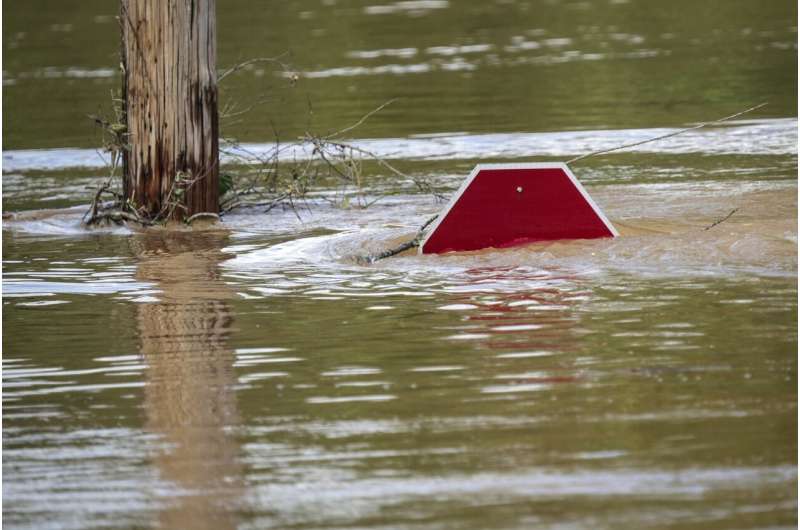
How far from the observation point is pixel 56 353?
7.19m

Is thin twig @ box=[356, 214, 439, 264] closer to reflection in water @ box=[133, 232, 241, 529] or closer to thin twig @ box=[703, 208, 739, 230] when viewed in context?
reflection in water @ box=[133, 232, 241, 529]

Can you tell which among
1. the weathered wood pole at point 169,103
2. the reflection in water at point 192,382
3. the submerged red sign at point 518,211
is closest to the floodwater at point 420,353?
the reflection in water at point 192,382

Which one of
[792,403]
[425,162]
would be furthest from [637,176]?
[792,403]

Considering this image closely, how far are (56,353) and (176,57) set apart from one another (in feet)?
14.2

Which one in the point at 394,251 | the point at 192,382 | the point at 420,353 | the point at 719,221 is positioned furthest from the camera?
the point at 719,221

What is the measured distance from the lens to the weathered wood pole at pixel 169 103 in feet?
36.5

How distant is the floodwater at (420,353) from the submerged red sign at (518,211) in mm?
157

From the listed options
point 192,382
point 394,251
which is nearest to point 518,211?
point 394,251

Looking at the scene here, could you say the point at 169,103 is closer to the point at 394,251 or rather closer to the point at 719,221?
the point at 394,251

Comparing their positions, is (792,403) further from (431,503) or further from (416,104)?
(416,104)

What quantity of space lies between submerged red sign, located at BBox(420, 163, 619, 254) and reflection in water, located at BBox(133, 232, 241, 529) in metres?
1.34

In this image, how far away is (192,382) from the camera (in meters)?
6.46

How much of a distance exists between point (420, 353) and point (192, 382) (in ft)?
3.05

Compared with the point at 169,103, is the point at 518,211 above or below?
below
